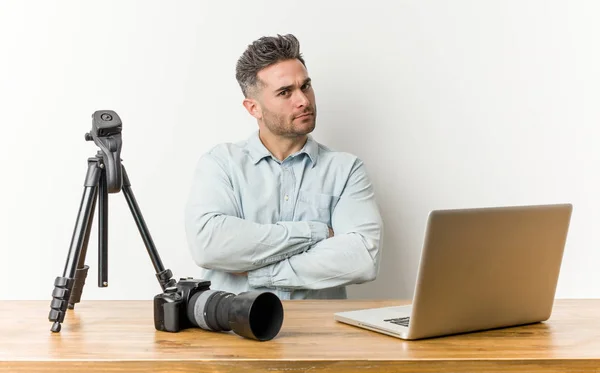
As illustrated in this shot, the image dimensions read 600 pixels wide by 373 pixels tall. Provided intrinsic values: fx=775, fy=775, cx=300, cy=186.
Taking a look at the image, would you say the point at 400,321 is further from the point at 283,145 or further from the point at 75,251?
the point at 283,145

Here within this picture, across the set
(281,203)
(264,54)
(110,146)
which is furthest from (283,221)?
(110,146)

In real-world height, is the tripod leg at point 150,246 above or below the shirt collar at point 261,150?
below

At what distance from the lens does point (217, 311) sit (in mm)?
1583

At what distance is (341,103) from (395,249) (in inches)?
27.1

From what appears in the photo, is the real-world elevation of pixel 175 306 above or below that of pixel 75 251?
below

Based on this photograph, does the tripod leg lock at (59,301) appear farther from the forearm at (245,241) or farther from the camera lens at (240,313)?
the forearm at (245,241)

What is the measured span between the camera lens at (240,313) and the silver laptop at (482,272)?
8.2 inches

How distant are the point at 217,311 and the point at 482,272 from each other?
1.77 ft

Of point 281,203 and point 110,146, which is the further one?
point 281,203

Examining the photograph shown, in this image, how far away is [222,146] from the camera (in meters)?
2.98

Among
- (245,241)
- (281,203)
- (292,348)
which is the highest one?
(281,203)

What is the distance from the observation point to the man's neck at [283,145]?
301cm

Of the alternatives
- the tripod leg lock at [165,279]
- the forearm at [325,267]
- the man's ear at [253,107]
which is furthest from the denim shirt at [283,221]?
the tripod leg lock at [165,279]

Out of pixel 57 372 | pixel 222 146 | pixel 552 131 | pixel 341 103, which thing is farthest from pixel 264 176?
pixel 57 372
